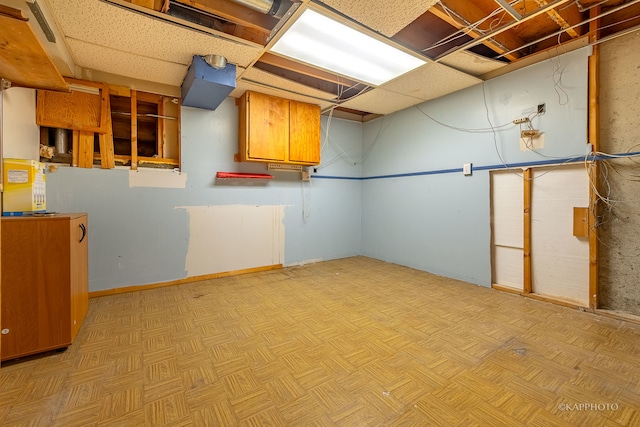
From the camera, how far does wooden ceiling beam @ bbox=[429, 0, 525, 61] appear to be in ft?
7.12

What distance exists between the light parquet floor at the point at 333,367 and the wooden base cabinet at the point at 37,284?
0.15 metres

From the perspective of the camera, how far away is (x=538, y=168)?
2889 mm

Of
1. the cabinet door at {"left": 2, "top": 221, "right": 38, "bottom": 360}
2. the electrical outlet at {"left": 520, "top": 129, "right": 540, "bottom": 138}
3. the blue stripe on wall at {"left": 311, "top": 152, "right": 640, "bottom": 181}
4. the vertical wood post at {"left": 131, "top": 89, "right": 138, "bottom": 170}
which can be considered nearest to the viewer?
the cabinet door at {"left": 2, "top": 221, "right": 38, "bottom": 360}

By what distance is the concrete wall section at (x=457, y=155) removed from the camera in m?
2.71

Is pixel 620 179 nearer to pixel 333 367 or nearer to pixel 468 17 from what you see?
pixel 468 17

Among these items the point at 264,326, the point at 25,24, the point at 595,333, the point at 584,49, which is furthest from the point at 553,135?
the point at 25,24

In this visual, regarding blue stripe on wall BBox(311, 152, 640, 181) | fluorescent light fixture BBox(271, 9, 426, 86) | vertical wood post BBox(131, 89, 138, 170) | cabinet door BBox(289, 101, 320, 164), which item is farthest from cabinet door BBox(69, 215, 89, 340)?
blue stripe on wall BBox(311, 152, 640, 181)

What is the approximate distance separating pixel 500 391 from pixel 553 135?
8.43ft

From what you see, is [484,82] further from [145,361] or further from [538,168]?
[145,361]

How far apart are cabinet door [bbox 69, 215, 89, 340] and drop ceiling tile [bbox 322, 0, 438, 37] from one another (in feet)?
8.31

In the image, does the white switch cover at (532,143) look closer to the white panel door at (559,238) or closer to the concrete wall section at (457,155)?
the concrete wall section at (457,155)

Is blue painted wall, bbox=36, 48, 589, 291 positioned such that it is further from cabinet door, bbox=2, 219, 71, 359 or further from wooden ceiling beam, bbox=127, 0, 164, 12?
wooden ceiling beam, bbox=127, 0, 164, 12

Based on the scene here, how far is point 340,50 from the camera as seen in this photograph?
2596 millimetres

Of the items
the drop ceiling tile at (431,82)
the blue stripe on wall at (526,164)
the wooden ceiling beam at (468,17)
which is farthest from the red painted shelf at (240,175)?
the wooden ceiling beam at (468,17)
